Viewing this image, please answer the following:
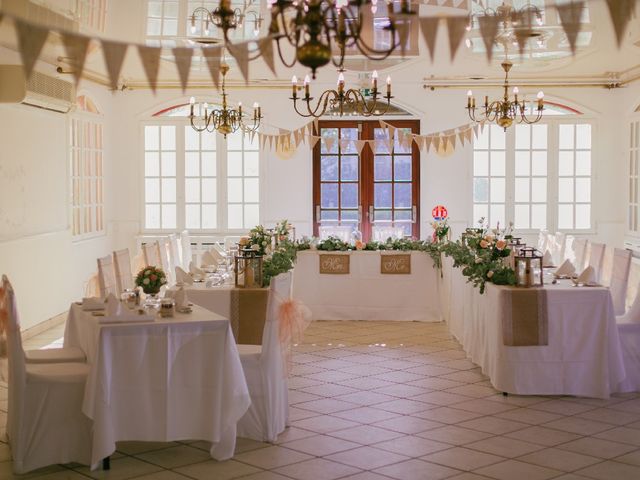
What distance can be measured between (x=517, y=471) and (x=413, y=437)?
3.20 ft

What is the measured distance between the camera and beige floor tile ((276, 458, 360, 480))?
564 cm

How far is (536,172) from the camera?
14539 mm

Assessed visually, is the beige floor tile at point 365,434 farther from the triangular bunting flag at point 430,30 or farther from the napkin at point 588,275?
the triangular bunting flag at point 430,30

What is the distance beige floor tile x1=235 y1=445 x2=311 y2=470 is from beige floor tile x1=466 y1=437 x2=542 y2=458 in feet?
3.87

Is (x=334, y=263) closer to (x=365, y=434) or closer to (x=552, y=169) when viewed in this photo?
(x=552, y=169)

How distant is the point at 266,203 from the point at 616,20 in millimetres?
10472

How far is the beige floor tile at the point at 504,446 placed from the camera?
611 cm

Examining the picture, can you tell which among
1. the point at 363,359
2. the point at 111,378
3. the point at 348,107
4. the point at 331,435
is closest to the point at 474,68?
the point at 348,107

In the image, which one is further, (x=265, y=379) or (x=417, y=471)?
(x=265, y=379)

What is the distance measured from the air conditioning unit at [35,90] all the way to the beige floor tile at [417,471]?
15.2ft

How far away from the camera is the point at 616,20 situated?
14.2ft

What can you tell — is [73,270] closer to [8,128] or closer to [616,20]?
[8,128]

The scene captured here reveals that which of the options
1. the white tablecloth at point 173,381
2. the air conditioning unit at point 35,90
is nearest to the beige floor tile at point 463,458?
the white tablecloth at point 173,381

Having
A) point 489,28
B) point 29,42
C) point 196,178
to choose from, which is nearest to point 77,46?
point 29,42
